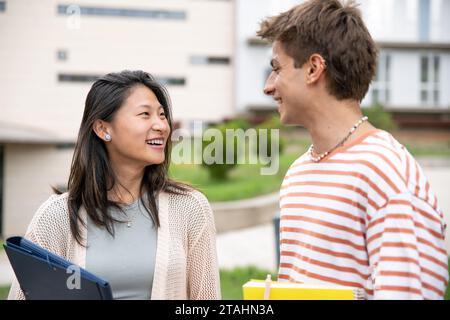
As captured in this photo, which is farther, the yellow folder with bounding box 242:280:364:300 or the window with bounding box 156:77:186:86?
the window with bounding box 156:77:186:86

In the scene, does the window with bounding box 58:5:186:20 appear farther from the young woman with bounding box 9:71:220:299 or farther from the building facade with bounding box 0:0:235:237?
the young woman with bounding box 9:71:220:299

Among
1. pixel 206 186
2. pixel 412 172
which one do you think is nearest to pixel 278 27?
pixel 412 172

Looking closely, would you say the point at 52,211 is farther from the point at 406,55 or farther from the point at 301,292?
the point at 406,55

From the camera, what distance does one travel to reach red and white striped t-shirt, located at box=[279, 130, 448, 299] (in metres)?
1.19

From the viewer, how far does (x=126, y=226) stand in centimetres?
203

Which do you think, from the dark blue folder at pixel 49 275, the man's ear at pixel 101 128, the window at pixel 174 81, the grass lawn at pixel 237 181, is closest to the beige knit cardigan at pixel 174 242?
the man's ear at pixel 101 128

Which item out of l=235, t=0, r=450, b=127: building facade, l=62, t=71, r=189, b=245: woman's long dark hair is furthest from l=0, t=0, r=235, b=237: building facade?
l=62, t=71, r=189, b=245: woman's long dark hair

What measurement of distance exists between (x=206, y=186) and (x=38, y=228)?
10986 mm

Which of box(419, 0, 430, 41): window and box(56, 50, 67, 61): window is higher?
box(419, 0, 430, 41): window

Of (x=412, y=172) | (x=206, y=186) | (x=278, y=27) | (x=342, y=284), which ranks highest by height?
(x=278, y=27)

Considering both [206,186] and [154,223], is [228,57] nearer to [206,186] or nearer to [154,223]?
[206,186]

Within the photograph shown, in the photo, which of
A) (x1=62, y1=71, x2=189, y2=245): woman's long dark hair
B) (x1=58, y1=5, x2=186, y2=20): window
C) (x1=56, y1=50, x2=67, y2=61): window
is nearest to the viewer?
(x1=62, y1=71, x2=189, y2=245): woman's long dark hair

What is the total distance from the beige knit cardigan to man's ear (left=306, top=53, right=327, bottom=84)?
0.86 meters

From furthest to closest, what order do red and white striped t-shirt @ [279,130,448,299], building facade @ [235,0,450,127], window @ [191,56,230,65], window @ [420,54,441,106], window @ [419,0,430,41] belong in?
window @ [420,54,441,106] < window @ [419,0,430,41] < building facade @ [235,0,450,127] < window @ [191,56,230,65] < red and white striped t-shirt @ [279,130,448,299]
